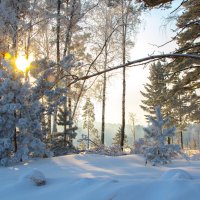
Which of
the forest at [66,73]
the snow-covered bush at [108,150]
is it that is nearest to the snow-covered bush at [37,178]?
the forest at [66,73]

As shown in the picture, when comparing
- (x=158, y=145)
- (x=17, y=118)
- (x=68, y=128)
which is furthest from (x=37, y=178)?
(x=68, y=128)

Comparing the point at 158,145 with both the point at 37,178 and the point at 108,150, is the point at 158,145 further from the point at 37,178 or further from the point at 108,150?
the point at 108,150

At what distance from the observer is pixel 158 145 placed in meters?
5.78

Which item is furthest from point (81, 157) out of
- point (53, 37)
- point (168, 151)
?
point (53, 37)

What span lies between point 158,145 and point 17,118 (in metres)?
2.87

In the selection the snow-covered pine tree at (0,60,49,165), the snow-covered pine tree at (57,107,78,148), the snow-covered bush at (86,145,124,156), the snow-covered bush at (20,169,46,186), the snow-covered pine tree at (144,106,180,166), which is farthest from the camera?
the snow-covered pine tree at (57,107,78,148)

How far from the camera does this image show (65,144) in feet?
36.9

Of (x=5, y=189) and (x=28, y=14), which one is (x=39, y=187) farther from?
(x=28, y=14)

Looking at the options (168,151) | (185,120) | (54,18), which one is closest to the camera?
(168,151)

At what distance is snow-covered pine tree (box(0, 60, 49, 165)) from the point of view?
20.5 ft

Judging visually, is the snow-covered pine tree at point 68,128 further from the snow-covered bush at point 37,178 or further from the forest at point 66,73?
the snow-covered bush at point 37,178

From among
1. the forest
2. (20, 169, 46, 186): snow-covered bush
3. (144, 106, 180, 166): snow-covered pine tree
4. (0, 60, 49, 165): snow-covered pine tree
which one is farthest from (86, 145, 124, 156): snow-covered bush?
(20, 169, 46, 186): snow-covered bush

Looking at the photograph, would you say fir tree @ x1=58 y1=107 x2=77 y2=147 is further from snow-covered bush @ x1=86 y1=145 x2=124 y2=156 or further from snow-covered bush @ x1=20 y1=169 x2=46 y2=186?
snow-covered bush @ x1=20 y1=169 x2=46 y2=186

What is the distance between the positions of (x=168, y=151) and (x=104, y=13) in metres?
14.2
